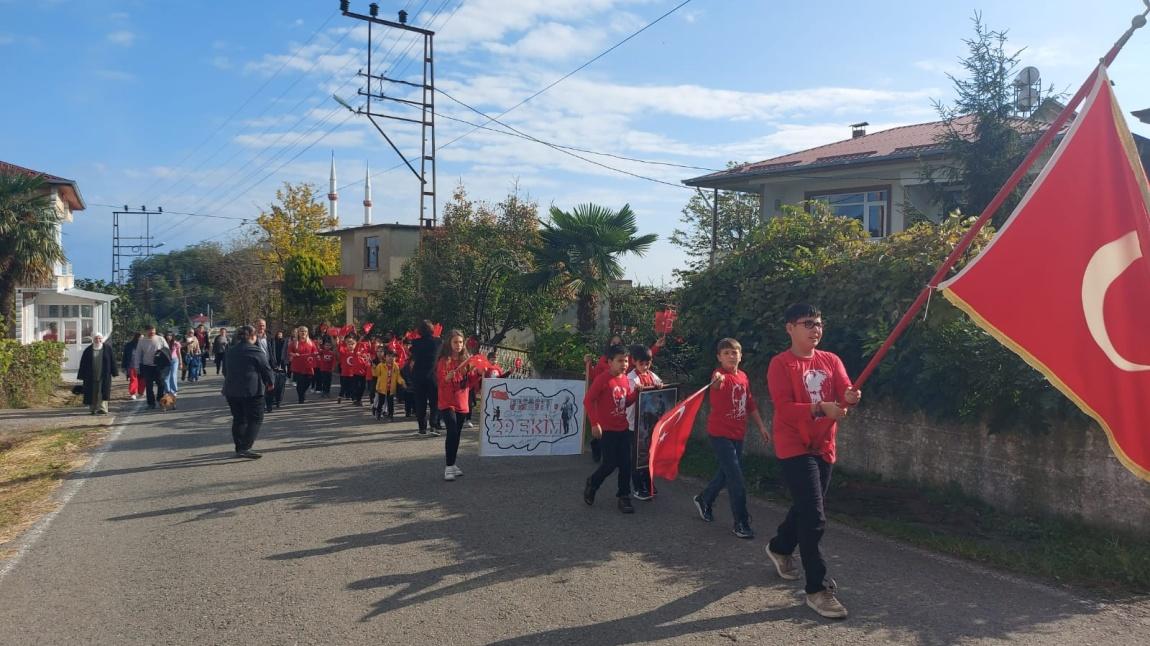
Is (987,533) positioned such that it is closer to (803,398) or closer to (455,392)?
(803,398)

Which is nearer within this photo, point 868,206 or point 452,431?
point 452,431

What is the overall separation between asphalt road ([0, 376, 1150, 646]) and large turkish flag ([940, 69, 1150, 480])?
4.55 ft

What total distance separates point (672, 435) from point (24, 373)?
1696 cm

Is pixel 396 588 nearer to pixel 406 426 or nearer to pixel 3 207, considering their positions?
pixel 406 426

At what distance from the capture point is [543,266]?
16.4 m

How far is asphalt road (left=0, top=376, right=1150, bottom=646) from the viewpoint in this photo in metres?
4.78

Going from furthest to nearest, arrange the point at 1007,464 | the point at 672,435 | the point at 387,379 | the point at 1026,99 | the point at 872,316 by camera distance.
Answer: the point at 387,379, the point at 1026,99, the point at 872,316, the point at 672,435, the point at 1007,464

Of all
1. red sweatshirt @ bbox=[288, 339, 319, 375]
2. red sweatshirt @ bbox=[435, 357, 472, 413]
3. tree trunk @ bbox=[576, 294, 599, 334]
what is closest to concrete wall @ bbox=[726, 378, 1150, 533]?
red sweatshirt @ bbox=[435, 357, 472, 413]

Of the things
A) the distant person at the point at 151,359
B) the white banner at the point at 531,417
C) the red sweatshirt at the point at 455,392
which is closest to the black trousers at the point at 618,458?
the red sweatshirt at the point at 455,392

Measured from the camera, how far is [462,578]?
5715 millimetres

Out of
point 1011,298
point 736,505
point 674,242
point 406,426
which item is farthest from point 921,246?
point 674,242

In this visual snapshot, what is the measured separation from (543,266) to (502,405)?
270 inches

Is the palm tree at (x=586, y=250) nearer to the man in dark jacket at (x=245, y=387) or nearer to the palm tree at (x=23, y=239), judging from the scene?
the man in dark jacket at (x=245, y=387)

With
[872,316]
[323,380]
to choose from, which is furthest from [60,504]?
[323,380]
